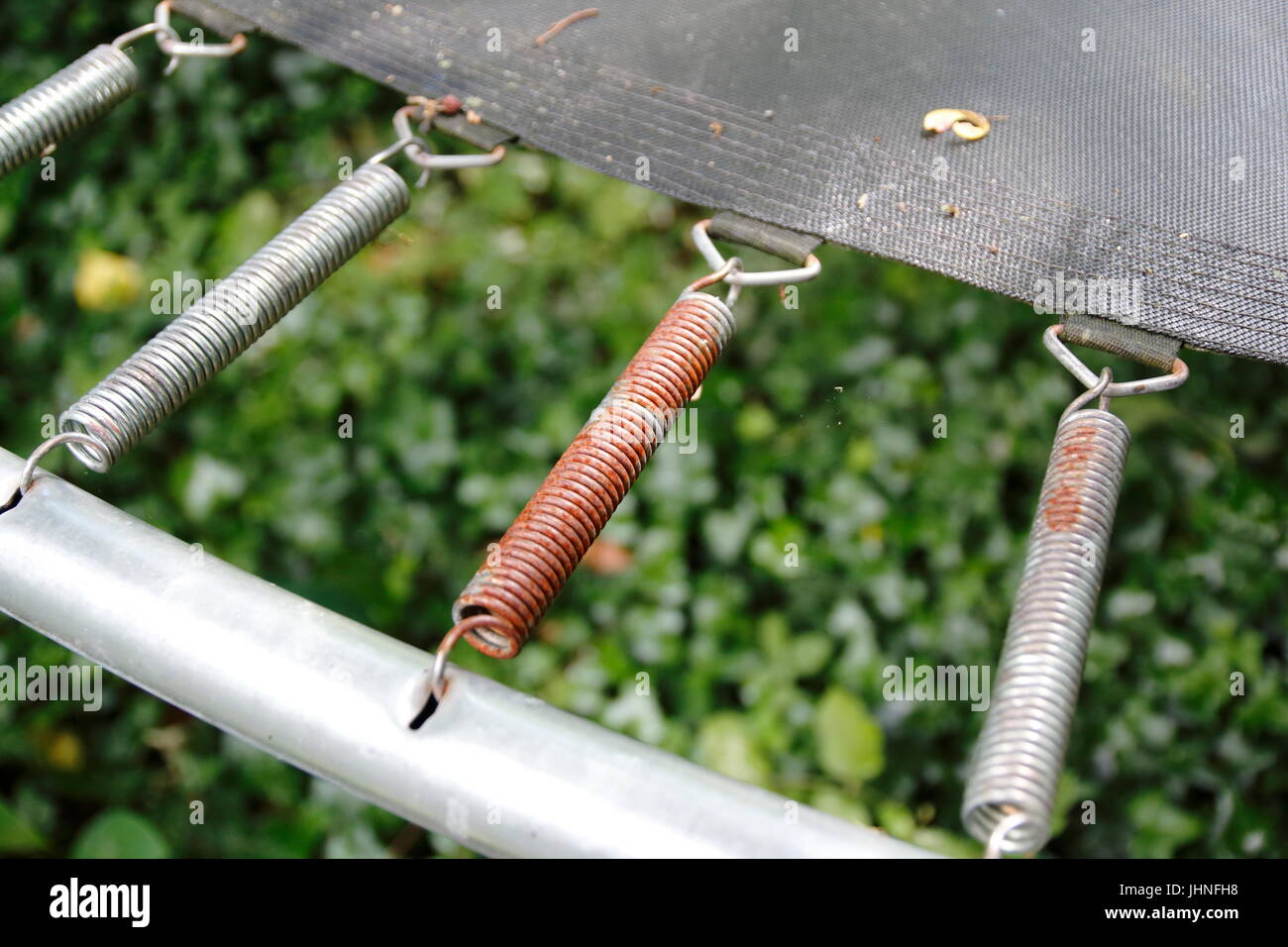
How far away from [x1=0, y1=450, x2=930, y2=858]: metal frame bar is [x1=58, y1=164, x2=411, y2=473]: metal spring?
0.08 metres

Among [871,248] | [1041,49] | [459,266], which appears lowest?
[459,266]

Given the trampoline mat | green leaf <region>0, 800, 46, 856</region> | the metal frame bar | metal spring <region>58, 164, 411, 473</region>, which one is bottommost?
green leaf <region>0, 800, 46, 856</region>

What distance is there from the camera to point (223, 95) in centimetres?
203

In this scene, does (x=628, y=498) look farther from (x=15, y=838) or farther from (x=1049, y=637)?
(x=1049, y=637)

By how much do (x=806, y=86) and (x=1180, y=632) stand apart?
1021mm

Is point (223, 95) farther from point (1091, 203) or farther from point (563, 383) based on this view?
point (1091, 203)

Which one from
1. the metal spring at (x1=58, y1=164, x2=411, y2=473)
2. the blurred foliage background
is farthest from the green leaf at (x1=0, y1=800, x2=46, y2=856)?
the metal spring at (x1=58, y1=164, x2=411, y2=473)

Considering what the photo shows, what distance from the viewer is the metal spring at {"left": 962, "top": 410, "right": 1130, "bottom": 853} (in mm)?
627

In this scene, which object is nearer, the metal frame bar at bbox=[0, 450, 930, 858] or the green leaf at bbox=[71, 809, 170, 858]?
the metal frame bar at bbox=[0, 450, 930, 858]

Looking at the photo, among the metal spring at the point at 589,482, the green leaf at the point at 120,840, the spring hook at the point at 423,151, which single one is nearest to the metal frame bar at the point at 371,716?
the metal spring at the point at 589,482

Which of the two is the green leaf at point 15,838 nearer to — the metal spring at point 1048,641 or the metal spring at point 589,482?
the metal spring at point 589,482

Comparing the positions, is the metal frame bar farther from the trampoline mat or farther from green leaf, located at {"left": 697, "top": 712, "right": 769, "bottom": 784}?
green leaf, located at {"left": 697, "top": 712, "right": 769, "bottom": 784}

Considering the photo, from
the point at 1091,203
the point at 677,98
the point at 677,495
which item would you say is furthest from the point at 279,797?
the point at 1091,203

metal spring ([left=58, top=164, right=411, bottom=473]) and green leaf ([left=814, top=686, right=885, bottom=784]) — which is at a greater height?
metal spring ([left=58, top=164, right=411, bottom=473])
